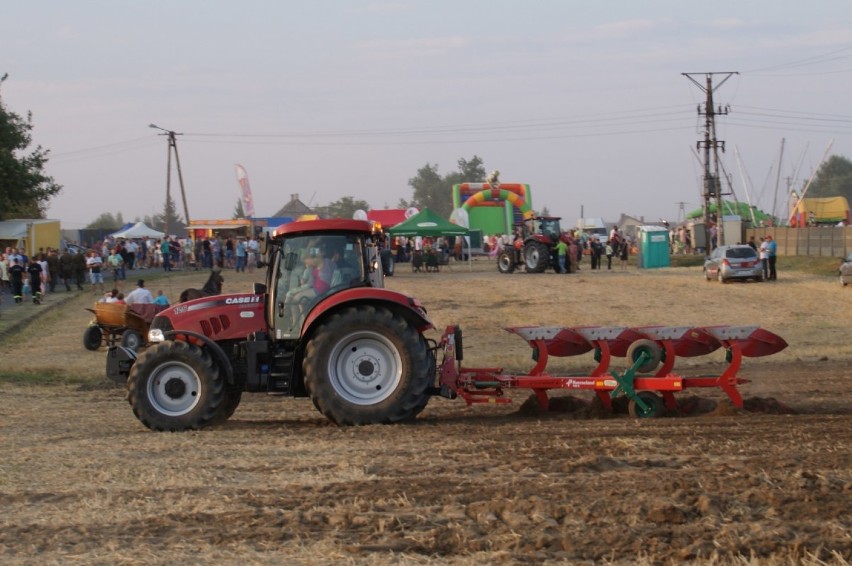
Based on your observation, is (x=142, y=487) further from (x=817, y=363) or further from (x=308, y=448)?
(x=817, y=363)

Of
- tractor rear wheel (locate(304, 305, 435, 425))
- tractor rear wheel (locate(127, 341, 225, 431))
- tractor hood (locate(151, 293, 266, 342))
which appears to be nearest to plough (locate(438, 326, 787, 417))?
tractor rear wheel (locate(304, 305, 435, 425))

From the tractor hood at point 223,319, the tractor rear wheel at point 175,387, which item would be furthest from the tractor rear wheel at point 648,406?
the tractor rear wheel at point 175,387

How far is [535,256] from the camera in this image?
40.6m

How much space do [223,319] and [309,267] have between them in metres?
1.01

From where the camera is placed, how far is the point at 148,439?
923 cm

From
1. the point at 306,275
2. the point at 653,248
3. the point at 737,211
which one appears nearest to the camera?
the point at 306,275

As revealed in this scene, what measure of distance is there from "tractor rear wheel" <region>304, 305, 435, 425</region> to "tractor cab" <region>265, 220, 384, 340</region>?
1.24 ft

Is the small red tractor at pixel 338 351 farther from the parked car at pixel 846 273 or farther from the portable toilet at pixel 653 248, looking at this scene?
the portable toilet at pixel 653 248

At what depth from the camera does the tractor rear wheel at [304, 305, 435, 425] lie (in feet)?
31.3

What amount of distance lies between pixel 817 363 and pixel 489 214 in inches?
1845

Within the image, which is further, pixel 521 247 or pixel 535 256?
pixel 521 247

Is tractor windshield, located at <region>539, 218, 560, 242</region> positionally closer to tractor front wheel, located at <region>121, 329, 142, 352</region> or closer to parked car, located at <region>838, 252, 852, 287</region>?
parked car, located at <region>838, 252, 852, 287</region>

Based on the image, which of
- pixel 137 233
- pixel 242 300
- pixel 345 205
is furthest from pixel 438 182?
pixel 242 300

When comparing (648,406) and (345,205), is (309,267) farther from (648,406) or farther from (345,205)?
(345,205)
